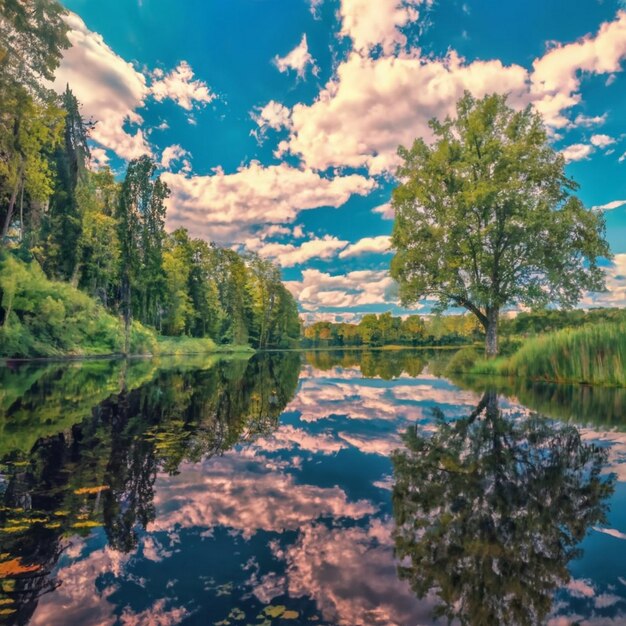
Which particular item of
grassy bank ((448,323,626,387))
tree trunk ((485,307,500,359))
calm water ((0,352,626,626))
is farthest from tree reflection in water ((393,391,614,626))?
tree trunk ((485,307,500,359))

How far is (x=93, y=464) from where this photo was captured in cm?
505

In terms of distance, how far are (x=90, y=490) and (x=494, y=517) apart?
422 cm

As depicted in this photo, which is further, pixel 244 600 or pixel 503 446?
pixel 503 446

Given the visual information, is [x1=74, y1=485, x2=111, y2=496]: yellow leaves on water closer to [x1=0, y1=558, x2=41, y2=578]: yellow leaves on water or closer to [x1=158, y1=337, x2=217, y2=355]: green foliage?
[x1=0, y1=558, x2=41, y2=578]: yellow leaves on water

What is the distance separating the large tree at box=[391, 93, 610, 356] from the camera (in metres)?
19.7

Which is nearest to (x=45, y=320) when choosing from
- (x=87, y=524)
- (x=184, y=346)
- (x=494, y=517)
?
(x=184, y=346)

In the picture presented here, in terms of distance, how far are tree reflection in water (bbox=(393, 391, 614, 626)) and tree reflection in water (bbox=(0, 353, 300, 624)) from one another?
99.0 inches

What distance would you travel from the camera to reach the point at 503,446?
18.5ft

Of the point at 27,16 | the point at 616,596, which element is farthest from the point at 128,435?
the point at 27,16

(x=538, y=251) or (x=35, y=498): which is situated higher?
(x=538, y=251)

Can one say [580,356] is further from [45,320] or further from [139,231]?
[139,231]

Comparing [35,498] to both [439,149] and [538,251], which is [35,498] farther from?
[439,149]

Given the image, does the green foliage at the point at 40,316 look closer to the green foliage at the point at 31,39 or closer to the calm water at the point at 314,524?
the green foliage at the point at 31,39

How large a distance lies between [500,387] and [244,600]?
13009 millimetres
